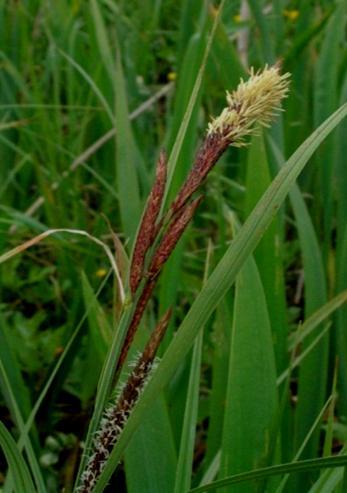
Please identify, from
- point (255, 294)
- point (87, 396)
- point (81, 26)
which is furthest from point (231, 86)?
point (81, 26)

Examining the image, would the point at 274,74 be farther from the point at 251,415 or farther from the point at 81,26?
the point at 81,26

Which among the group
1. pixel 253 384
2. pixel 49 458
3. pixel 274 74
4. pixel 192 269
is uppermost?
pixel 274 74

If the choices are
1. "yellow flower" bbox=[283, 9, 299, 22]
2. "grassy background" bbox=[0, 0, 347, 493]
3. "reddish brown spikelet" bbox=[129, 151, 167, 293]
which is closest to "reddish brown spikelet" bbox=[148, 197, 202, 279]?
"reddish brown spikelet" bbox=[129, 151, 167, 293]

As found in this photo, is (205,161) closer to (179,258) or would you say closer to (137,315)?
(137,315)

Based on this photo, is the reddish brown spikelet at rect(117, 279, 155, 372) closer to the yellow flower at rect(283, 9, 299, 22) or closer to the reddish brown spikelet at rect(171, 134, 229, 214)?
the reddish brown spikelet at rect(171, 134, 229, 214)

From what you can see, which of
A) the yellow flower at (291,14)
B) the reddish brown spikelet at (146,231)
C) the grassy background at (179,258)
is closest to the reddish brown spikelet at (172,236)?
the reddish brown spikelet at (146,231)

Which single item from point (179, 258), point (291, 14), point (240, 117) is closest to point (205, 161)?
point (240, 117)

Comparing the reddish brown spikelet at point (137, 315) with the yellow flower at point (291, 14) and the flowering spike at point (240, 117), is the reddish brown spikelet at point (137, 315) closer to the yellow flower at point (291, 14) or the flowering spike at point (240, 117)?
the flowering spike at point (240, 117)
